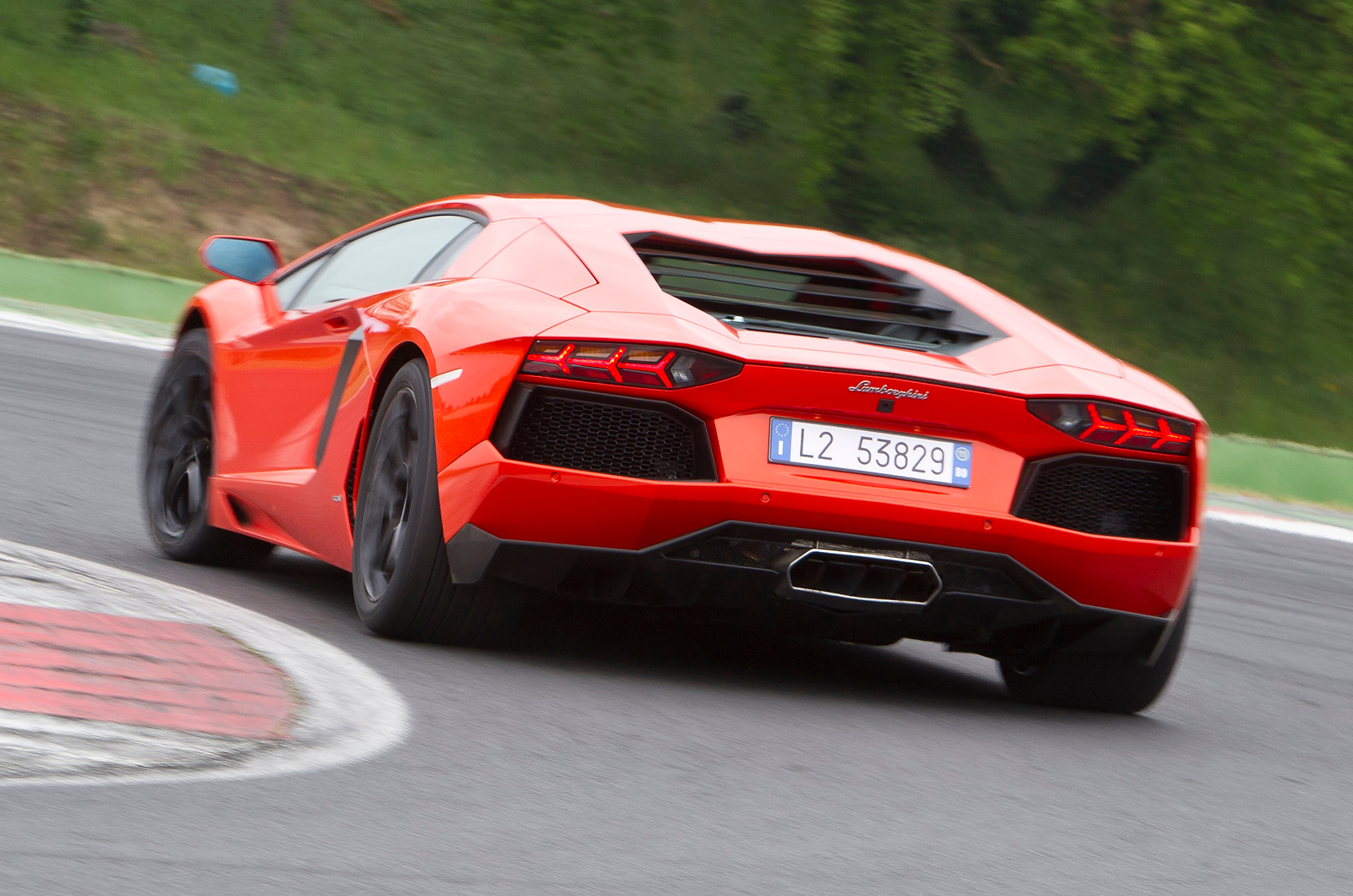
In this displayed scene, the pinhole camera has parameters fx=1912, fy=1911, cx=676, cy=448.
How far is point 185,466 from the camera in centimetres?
649

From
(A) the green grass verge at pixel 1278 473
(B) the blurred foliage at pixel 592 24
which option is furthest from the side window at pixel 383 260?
(B) the blurred foliage at pixel 592 24

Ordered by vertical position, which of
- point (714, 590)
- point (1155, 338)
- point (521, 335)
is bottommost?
point (1155, 338)

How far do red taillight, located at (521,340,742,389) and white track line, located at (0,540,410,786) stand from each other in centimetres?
86

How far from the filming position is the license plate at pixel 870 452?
180 inches

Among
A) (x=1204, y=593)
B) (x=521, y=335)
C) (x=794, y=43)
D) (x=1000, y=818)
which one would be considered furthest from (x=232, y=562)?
(x=794, y=43)

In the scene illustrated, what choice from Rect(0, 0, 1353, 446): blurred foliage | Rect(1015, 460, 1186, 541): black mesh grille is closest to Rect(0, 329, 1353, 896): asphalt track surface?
Rect(1015, 460, 1186, 541): black mesh grille

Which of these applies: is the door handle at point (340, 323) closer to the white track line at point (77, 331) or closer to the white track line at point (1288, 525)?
the white track line at point (1288, 525)

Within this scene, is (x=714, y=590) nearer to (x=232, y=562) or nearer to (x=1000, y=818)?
(x=1000, y=818)

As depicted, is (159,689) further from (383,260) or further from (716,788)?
(383,260)

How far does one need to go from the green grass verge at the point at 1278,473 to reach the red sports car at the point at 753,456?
998cm

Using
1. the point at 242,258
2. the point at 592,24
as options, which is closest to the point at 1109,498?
the point at 242,258

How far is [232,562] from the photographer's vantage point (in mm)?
6414

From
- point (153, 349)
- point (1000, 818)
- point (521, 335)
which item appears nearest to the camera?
point (1000, 818)

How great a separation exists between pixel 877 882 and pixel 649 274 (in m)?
2.01
